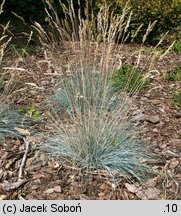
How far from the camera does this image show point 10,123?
343 centimetres

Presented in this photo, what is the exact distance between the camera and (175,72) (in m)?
4.86

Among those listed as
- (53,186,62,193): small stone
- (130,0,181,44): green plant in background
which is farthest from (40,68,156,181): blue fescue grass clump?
(130,0,181,44): green plant in background

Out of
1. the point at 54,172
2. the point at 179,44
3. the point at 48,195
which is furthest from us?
the point at 179,44

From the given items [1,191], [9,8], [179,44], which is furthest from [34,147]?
[9,8]

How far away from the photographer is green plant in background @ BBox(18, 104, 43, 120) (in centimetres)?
363

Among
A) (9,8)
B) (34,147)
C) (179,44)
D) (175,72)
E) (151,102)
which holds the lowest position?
(34,147)

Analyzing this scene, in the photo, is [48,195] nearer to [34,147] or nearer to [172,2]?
[34,147]

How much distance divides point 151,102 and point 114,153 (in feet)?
3.98

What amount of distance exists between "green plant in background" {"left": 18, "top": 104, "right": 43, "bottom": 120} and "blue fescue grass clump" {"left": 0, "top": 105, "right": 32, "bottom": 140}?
9 cm

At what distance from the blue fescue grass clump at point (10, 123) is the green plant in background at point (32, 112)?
9cm

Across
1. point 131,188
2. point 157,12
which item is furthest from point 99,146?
point 157,12

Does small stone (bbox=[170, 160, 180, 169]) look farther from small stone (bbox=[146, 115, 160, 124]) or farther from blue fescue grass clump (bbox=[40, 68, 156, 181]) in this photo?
small stone (bbox=[146, 115, 160, 124])

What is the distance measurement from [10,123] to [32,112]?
1.04ft

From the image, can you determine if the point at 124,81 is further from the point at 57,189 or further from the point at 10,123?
the point at 57,189
